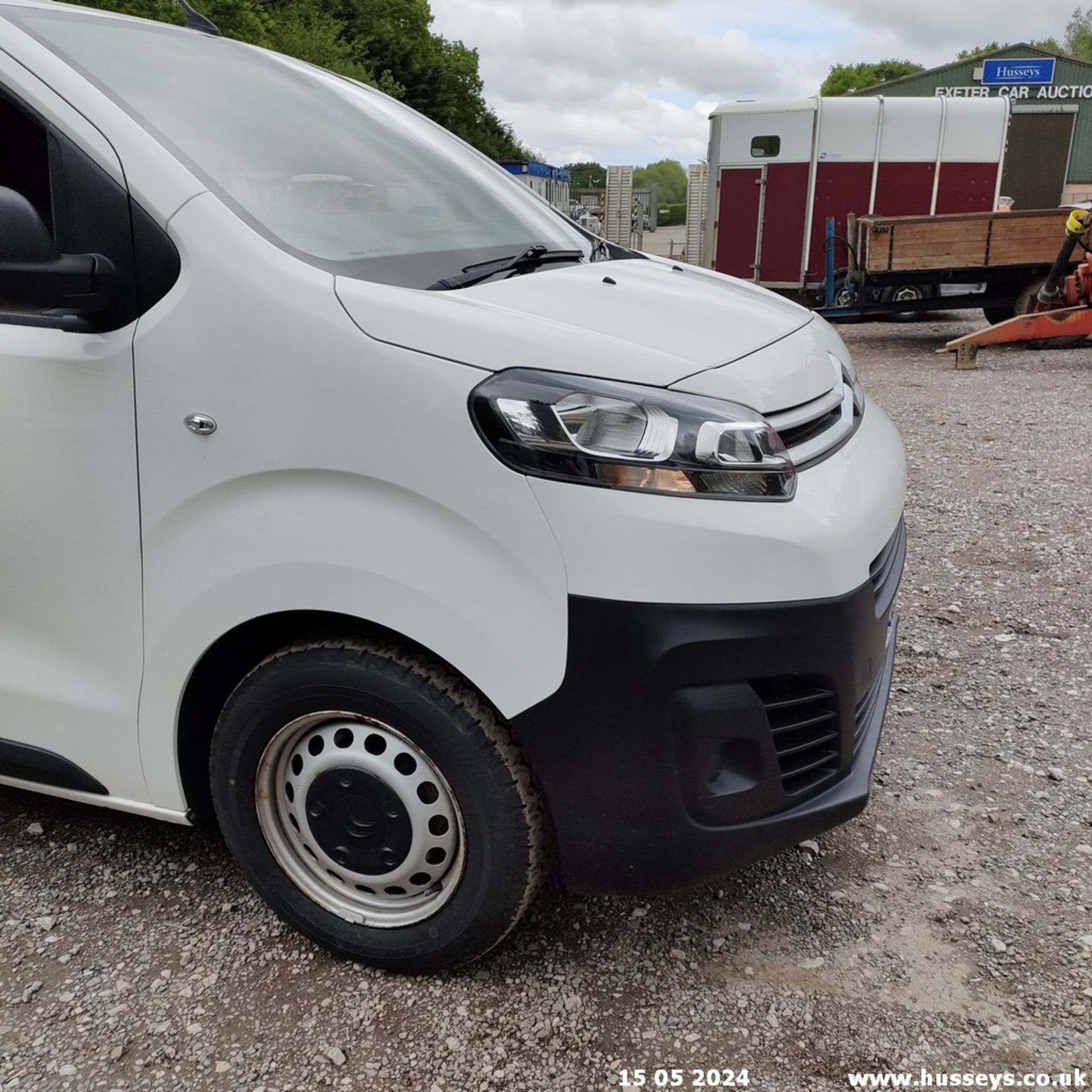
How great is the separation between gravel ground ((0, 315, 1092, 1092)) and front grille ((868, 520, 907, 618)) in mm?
811

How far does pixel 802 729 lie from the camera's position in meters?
1.89

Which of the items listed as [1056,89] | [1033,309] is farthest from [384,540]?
[1056,89]

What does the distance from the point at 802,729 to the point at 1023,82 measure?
42.2m

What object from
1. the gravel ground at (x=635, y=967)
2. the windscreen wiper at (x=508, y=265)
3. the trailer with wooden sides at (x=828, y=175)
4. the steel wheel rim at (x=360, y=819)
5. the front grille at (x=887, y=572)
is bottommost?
the gravel ground at (x=635, y=967)

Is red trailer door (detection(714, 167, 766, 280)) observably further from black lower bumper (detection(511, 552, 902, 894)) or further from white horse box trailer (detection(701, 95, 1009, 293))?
black lower bumper (detection(511, 552, 902, 894))

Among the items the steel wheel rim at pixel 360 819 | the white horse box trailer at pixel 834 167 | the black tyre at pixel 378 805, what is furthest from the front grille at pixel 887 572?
the white horse box trailer at pixel 834 167

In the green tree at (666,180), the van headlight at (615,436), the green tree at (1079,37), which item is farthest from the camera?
the green tree at (666,180)

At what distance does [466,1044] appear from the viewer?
2002 millimetres

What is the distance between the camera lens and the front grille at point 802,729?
1829mm

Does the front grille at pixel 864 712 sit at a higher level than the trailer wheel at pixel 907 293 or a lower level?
lower

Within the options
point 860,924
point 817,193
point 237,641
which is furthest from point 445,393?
point 817,193

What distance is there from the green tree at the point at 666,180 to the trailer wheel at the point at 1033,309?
3639 inches

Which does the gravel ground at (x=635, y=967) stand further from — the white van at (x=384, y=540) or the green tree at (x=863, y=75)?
the green tree at (x=863, y=75)

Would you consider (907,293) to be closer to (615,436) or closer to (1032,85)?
(615,436)
